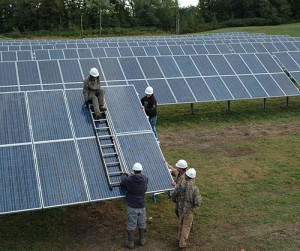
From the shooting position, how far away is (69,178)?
8680 millimetres

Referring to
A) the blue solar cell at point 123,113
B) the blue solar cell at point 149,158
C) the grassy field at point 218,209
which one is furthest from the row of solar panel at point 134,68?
the blue solar cell at point 149,158

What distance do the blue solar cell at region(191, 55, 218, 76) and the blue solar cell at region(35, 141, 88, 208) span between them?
436 inches

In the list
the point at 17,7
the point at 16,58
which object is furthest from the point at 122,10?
the point at 16,58

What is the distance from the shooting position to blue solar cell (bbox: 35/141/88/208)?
8.33 metres

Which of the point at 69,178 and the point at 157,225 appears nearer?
the point at 69,178

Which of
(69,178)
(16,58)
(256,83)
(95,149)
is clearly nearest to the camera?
(69,178)

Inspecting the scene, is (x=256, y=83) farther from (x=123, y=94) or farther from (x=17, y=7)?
(x=17, y=7)

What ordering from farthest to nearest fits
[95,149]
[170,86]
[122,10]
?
1. [122,10]
2. [170,86]
3. [95,149]

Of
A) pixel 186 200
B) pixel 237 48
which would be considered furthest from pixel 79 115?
pixel 237 48

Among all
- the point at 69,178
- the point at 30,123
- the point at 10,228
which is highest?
the point at 30,123

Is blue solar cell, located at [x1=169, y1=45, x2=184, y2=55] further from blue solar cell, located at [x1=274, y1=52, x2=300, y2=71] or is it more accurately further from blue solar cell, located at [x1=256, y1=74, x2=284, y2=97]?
blue solar cell, located at [x1=256, y1=74, x2=284, y2=97]

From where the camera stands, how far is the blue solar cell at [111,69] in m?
17.8

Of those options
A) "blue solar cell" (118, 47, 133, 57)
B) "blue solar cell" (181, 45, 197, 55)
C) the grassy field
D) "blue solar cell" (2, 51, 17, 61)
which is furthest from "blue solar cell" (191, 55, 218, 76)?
"blue solar cell" (2, 51, 17, 61)

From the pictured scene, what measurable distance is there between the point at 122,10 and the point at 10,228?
85.1m
